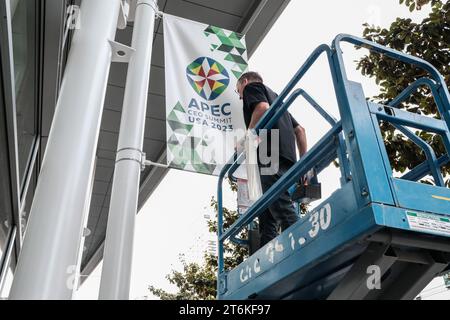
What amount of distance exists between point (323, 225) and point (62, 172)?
3.71 feet

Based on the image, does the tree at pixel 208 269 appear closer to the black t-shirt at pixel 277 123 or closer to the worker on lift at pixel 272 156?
the worker on lift at pixel 272 156

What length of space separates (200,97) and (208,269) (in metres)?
9.11

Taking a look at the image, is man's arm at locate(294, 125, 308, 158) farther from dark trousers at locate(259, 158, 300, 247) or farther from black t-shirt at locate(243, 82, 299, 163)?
dark trousers at locate(259, 158, 300, 247)

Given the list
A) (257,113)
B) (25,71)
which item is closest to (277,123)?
(257,113)

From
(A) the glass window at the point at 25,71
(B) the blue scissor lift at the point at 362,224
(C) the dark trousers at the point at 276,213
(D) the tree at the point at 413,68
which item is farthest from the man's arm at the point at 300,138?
(A) the glass window at the point at 25,71

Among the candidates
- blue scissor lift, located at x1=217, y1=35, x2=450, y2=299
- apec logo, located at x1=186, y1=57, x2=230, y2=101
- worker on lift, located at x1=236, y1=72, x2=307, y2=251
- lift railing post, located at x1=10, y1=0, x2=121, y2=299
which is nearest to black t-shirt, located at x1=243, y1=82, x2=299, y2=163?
worker on lift, located at x1=236, y1=72, x2=307, y2=251

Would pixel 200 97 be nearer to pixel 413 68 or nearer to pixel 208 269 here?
pixel 413 68

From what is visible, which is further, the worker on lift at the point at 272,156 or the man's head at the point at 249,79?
the man's head at the point at 249,79

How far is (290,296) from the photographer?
7.60ft

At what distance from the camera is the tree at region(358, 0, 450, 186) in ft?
10.9

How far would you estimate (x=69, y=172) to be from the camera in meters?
1.59

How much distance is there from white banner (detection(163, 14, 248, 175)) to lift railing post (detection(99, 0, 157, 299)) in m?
0.62

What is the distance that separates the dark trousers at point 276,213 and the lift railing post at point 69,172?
133 centimetres

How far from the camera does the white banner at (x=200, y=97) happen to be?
313 centimetres
